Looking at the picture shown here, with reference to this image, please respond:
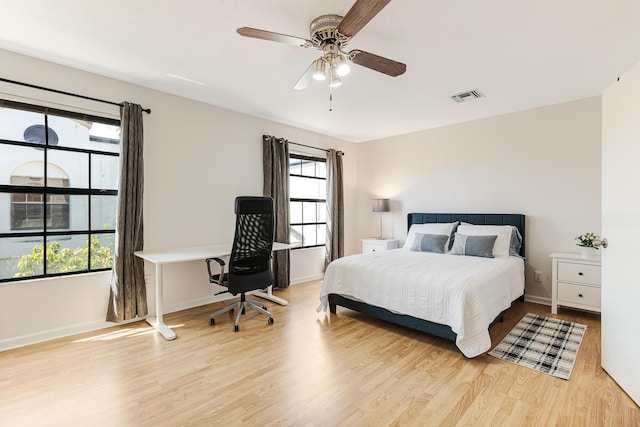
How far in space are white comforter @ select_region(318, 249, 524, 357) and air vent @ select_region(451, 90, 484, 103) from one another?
6.21 feet

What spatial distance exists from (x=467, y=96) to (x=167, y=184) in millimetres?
3623

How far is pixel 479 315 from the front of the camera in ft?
8.09

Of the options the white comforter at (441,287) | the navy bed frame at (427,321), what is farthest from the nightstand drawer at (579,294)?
the navy bed frame at (427,321)

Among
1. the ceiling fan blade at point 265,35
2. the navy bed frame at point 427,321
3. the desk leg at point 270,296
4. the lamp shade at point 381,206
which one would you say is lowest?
the desk leg at point 270,296

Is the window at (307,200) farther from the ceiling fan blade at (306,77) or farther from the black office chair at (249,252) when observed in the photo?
the ceiling fan blade at (306,77)

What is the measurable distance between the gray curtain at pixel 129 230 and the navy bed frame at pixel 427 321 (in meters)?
2.09

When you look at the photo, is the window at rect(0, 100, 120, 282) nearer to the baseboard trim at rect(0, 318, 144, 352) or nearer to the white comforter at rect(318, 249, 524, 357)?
the baseboard trim at rect(0, 318, 144, 352)

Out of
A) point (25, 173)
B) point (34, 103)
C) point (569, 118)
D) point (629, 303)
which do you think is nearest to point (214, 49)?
point (34, 103)

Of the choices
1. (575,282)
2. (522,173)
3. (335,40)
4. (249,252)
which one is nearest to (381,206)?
(522,173)

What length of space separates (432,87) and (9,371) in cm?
446

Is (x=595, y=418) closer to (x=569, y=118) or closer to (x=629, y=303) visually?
(x=629, y=303)

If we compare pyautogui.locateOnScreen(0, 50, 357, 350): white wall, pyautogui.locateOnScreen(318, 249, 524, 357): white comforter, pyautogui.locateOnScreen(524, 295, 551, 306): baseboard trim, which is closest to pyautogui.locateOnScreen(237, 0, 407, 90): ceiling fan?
pyautogui.locateOnScreen(318, 249, 524, 357): white comforter

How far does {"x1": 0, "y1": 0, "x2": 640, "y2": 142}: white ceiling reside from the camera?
2018 mm

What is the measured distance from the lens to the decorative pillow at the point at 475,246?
365cm
